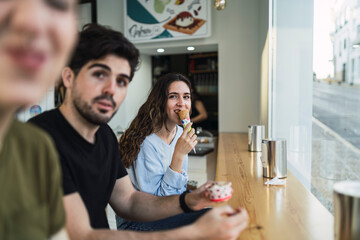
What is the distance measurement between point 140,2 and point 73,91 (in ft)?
12.5

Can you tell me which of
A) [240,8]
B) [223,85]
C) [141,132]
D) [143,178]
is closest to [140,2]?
[240,8]

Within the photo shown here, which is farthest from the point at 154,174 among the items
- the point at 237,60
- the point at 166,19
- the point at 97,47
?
the point at 166,19

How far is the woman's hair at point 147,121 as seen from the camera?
5.91 ft

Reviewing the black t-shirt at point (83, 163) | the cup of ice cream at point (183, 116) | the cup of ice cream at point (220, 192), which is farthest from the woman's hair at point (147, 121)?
the cup of ice cream at point (220, 192)

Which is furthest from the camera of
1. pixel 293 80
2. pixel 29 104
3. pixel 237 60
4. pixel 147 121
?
pixel 237 60

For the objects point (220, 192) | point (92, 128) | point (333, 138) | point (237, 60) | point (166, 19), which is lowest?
point (220, 192)

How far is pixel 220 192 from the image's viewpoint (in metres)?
1.16

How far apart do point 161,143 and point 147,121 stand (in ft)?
0.59

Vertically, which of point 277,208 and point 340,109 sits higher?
point 340,109

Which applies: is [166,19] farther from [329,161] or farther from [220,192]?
[220,192]

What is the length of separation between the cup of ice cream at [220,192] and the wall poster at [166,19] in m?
3.33

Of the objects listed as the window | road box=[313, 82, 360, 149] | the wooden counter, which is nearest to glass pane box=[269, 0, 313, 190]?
Result: the window

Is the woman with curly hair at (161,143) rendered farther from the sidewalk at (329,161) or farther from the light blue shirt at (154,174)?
the sidewalk at (329,161)

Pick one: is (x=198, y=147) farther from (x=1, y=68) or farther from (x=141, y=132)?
(x=1, y=68)
